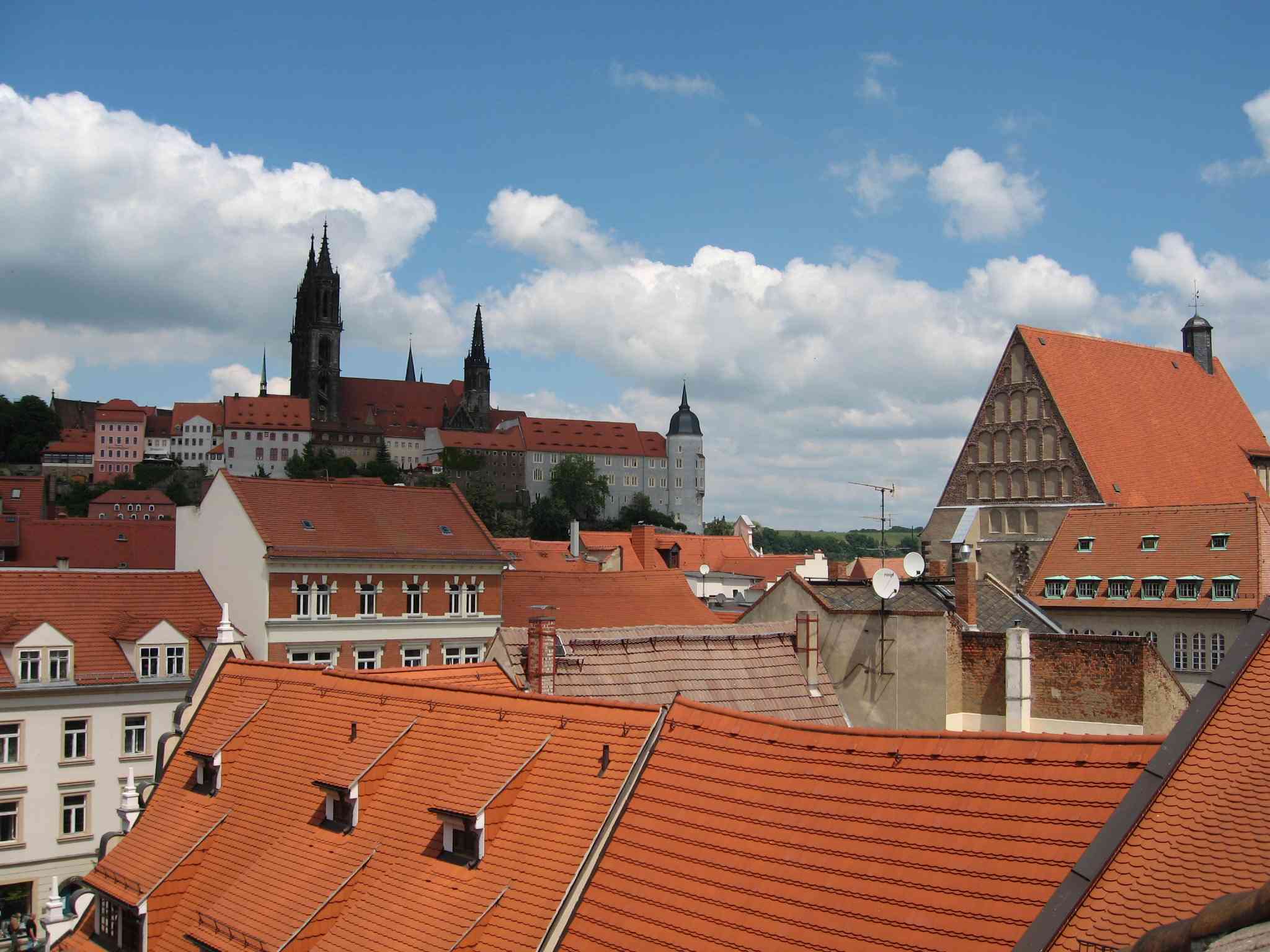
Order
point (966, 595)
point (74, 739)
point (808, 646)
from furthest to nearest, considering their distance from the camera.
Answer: point (74, 739)
point (966, 595)
point (808, 646)

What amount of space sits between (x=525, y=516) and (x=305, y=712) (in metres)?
167

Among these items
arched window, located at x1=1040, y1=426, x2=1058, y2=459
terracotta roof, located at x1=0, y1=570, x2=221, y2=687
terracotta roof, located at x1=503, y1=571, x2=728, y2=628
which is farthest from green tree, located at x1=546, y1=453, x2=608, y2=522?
terracotta roof, located at x1=0, y1=570, x2=221, y2=687

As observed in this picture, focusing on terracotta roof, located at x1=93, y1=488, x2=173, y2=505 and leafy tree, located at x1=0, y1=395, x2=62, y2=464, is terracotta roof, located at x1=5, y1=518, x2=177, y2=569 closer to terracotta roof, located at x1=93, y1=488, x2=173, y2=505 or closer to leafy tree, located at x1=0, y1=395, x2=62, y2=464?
terracotta roof, located at x1=93, y1=488, x2=173, y2=505

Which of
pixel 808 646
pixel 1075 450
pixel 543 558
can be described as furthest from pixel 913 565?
pixel 543 558

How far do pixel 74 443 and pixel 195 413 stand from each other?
1758 cm

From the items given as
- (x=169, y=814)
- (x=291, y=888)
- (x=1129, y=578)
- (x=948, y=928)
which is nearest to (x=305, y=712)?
(x=169, y=814)

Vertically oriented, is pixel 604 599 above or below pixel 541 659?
below

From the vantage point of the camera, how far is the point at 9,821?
34.1m

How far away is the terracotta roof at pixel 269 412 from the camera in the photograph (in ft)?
592

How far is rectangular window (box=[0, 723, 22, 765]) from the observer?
3444 cm

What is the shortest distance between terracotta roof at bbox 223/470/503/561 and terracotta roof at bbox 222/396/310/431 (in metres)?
137

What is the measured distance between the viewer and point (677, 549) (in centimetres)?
11419

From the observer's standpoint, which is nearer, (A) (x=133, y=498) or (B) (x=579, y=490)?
(A) (x=133, y=498)

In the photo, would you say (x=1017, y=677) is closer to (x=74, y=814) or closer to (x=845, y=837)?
(x=845, y=837)
